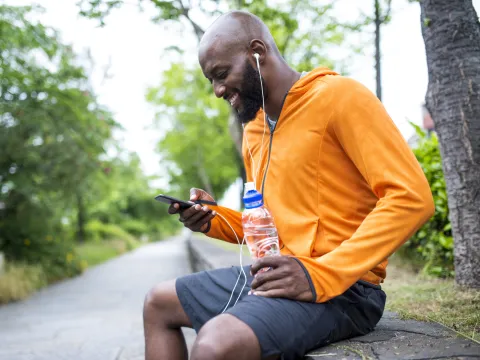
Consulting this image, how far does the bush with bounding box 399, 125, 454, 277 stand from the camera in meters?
4.51

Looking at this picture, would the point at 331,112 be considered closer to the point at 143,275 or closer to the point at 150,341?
the point at 150,341

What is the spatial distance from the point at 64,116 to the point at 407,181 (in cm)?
862

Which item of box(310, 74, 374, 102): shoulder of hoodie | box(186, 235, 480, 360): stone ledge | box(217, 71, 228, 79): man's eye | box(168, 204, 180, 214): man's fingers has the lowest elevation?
box(186, 235, 480, 360): stone ledge

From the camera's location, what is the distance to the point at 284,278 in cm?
163

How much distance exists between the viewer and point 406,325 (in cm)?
228

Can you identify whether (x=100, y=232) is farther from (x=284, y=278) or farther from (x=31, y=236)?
(x=284, y=278)

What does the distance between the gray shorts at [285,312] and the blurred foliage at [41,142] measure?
7025 millimetres

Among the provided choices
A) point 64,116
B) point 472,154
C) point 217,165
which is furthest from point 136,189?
point 472,154

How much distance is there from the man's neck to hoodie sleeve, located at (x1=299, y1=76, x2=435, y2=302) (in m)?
0.44

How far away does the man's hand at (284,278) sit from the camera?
5.27ft

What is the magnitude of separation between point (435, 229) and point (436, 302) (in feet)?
5.90

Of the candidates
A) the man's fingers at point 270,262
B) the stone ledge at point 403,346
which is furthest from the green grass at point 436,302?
the man's fingers at point 270,262

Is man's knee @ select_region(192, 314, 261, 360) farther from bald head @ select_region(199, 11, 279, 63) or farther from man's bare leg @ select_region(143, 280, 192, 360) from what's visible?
bald head @ select_region(199, 11, 279, 63)

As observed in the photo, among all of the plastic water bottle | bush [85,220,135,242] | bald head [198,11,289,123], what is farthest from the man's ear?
bush [85,220,135,242]
